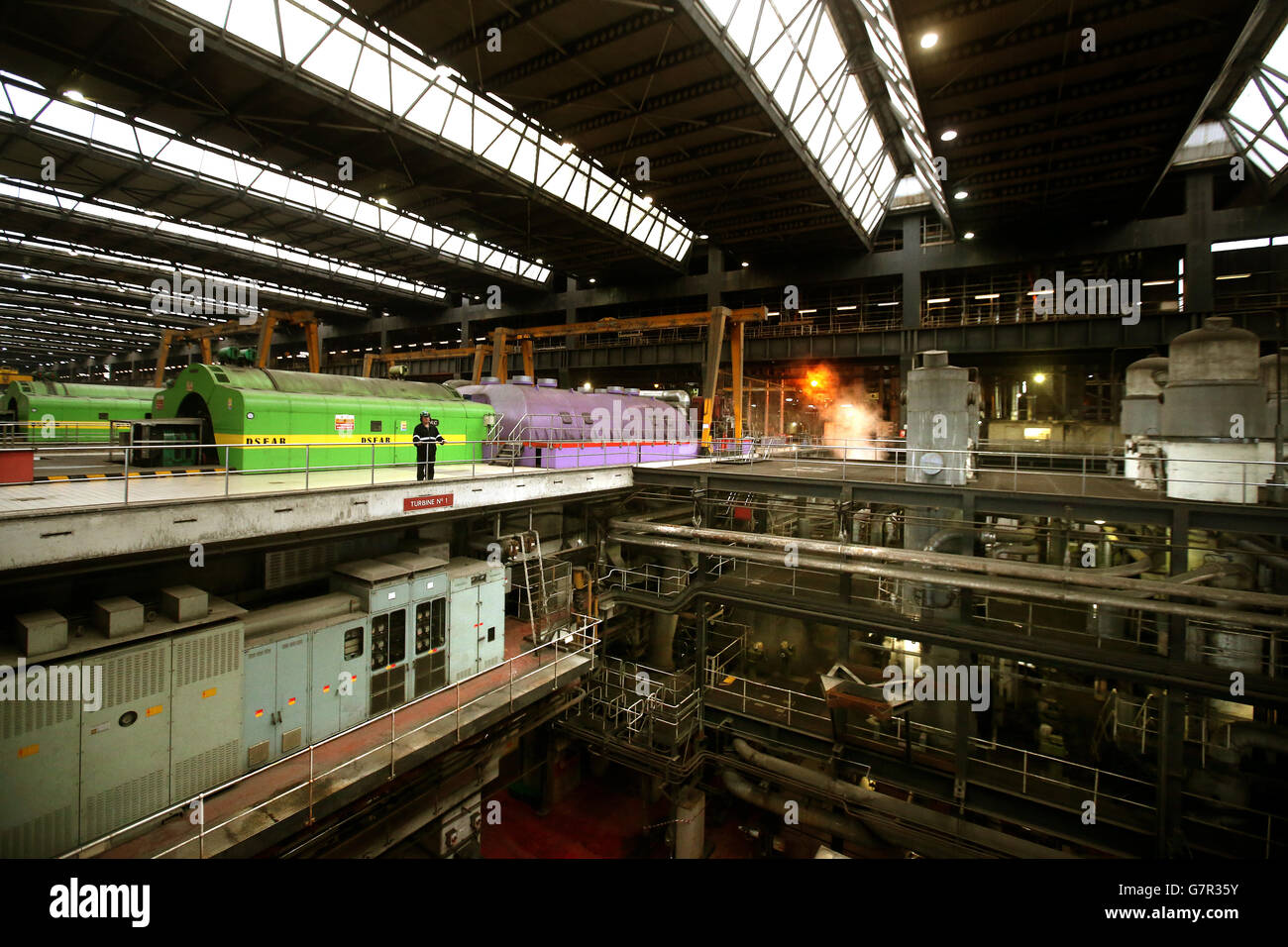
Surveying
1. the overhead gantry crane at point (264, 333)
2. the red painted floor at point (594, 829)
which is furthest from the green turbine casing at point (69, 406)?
the red painted floor at point (594, 829)

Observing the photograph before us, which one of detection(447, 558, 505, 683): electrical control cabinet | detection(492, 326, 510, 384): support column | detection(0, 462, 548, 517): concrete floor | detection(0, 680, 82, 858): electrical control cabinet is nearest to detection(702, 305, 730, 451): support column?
detection(492, 326, 510, 384): support column

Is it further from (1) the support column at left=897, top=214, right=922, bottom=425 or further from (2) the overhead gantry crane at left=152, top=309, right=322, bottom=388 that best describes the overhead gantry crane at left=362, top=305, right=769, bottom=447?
(2) the overhead gantry crane at left=152, top=309, right=322, bottom=388

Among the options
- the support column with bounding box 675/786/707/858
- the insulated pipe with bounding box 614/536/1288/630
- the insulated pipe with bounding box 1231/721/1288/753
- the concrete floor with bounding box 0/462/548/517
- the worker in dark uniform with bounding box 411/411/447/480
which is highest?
the worker in dark uniform with bounding box 411/411/447/480

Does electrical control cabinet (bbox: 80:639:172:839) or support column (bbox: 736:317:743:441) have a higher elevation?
support column (bbox: 736:317:743:441)

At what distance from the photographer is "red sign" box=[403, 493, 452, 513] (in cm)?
1052

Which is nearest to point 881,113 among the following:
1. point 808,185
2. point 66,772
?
point 808,185

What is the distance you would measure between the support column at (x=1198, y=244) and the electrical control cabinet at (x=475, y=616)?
1124 inches

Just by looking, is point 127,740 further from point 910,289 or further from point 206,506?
point 910,289

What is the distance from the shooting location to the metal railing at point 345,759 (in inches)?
279

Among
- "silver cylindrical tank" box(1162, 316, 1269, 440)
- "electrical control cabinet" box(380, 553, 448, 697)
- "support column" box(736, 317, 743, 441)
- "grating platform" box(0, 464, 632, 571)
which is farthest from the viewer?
"support column" box(736, 317, 743, 441)

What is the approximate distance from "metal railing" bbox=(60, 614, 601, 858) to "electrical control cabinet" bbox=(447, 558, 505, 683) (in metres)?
0.34

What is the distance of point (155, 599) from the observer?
31.8ft

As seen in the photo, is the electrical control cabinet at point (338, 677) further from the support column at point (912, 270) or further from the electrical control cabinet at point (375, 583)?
the support column at point (912, 270)

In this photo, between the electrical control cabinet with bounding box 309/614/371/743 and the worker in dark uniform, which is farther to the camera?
the worker in dark uniform
